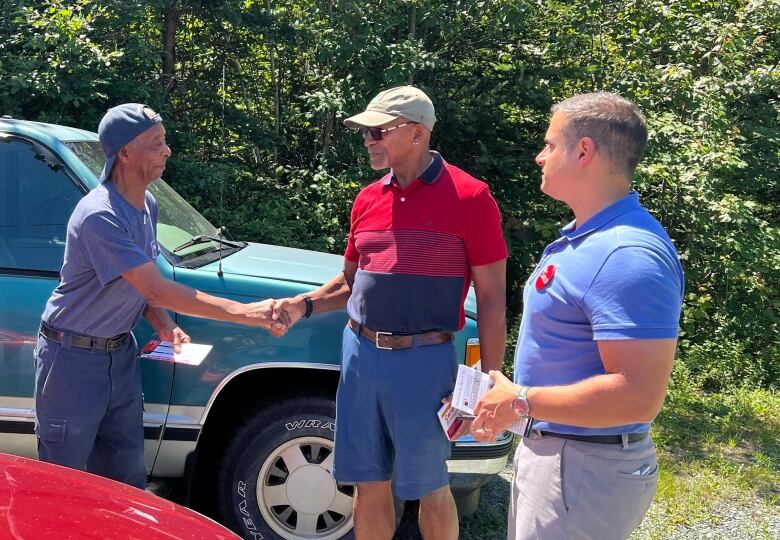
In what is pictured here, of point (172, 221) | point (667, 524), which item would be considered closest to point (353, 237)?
point (172, 221)

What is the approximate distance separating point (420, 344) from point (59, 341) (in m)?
1.41

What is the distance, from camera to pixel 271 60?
9.38 m

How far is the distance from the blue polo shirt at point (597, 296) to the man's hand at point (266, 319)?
133 centimetres

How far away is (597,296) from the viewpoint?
6.33ft

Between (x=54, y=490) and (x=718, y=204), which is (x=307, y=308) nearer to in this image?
(x=54, y=490)

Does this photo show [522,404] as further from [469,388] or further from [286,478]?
[286,478]

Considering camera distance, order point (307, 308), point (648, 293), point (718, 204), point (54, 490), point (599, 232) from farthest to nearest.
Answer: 1. point (718, 204)
2. point (307, 308)
3. point (54, 490)
4. point (599, 232)
5. point (648, 293)

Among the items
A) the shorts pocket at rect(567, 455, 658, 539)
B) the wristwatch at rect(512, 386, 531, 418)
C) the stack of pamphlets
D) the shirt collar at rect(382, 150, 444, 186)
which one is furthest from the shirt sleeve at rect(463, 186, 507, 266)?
the shorts pocket at rect(567, 455, 658, 539)

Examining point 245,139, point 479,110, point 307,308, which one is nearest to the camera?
point 307,308

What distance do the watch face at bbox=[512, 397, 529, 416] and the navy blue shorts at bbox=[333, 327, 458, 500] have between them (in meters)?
0.87

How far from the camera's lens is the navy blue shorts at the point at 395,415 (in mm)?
2918

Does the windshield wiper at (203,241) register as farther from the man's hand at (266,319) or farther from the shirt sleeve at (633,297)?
the shirt sleeve at (633,297)

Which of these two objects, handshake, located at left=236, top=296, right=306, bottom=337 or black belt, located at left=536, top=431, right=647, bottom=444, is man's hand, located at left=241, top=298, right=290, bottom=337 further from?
black belt, located at left=536, top=431, right=647, bottom=444

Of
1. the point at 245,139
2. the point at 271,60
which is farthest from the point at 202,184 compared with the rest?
the point at 271,60
